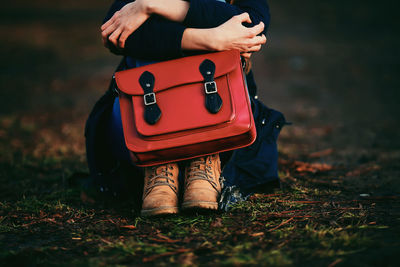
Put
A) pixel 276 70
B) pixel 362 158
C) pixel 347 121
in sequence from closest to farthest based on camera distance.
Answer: pixel 362 158
pixel 347 121
pixel 276 70

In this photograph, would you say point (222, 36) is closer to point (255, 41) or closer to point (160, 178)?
point (255, 41)

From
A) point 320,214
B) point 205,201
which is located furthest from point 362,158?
point 205,201

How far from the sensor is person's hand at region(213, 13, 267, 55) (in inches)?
70.7

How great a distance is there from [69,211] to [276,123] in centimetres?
139

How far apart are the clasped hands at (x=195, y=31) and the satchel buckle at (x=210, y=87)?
Answer: 0.80 feet

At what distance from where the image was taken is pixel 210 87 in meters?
1.68

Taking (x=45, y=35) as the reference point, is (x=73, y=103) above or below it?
below

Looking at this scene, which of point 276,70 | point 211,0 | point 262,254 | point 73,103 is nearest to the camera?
point 262,254

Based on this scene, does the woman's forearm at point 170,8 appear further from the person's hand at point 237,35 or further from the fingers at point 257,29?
the fingers at point 257,29

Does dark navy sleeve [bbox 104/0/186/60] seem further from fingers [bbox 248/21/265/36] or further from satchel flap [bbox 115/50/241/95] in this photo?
fingers [bbox 248/21/265/36]

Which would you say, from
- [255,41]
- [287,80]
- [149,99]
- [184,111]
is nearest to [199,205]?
[184,111]

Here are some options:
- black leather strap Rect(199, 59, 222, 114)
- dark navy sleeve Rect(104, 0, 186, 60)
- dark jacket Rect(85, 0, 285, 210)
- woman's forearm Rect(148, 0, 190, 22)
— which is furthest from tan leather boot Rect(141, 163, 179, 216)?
woman's forearm Rect(148, 0, 190, 22)

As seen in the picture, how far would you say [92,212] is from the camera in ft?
6.34

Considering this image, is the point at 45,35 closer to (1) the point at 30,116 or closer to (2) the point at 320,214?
(1) the point at 30,116
